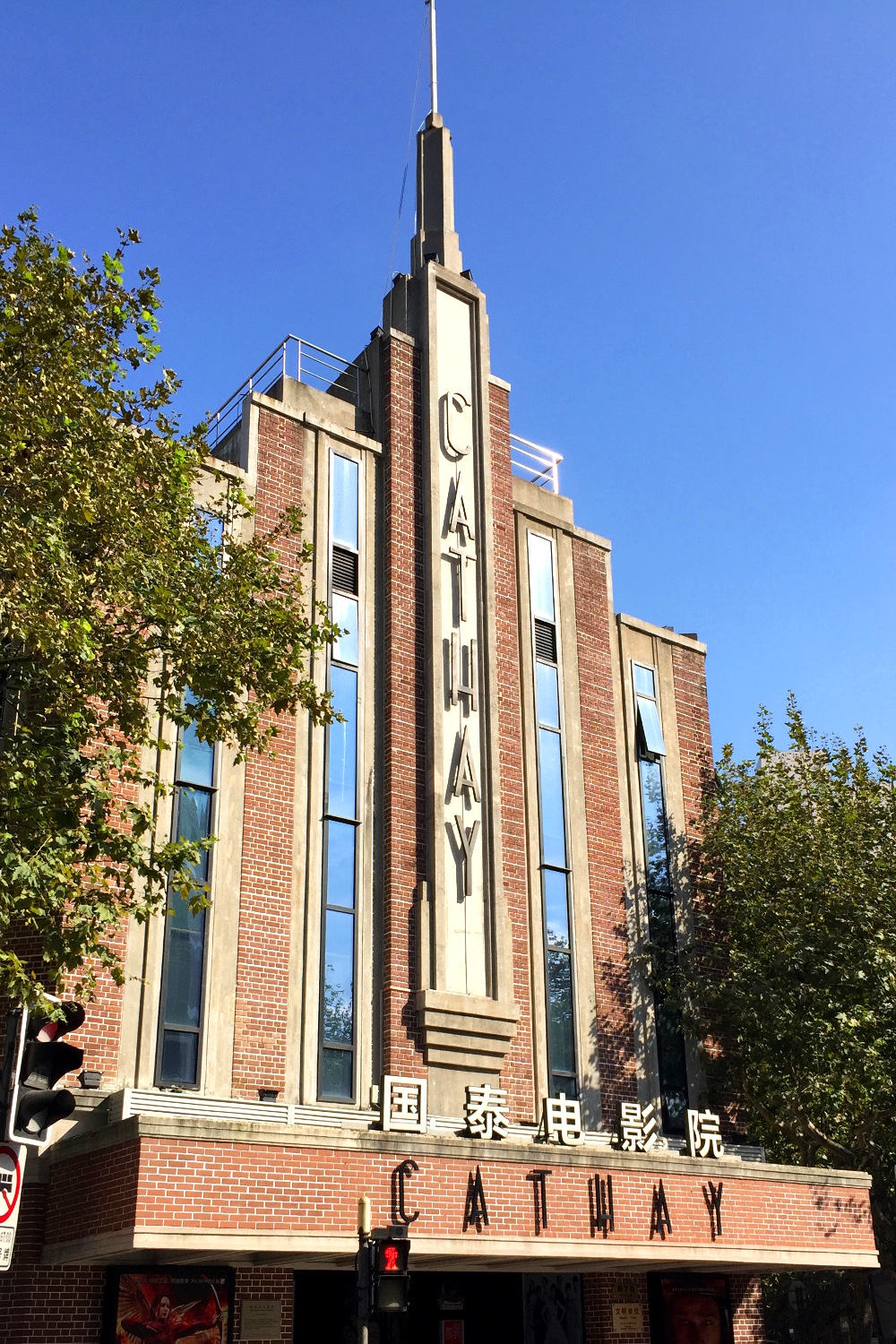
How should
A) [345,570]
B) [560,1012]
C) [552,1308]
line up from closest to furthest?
1. [552,1308]
2. [560,1012]
3. [345,570]

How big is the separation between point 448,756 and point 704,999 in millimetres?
7319

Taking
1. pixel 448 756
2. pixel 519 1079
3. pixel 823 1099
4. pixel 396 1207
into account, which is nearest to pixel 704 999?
pixel 823 1099

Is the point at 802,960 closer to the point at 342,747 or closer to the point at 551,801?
the point at 551,801

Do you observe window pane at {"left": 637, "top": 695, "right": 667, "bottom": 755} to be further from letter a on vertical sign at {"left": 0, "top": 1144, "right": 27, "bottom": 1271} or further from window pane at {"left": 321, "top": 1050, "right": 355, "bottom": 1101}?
letter a on vertical sign at {"left": 0, "top": 1144, "right": 27, "bottom": 1271}

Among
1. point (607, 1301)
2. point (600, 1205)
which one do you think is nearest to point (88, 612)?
point (600, 1205)

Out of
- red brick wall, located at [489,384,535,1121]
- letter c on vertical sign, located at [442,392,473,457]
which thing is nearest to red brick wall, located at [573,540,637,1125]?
red brick wall, located at [489,384,535,1121]

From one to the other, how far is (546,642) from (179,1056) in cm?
1191

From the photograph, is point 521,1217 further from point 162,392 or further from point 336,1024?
point 162,392

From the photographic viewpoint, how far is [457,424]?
1075 inches

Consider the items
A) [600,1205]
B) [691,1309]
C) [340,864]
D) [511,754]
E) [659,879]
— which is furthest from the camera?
[659,879]

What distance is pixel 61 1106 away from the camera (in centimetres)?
1045

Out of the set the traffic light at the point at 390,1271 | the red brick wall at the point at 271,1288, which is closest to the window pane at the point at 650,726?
the red brick wall at the point at 271,1288

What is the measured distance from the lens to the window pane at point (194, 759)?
21.2 m

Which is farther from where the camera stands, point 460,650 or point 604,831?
point 604,831
